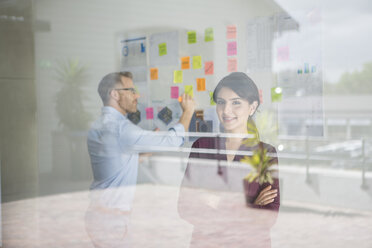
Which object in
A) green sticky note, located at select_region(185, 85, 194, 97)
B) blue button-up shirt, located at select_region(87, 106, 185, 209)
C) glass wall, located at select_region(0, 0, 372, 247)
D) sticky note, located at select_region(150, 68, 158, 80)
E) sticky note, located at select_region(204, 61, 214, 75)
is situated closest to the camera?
glass wall, located at select_region(0, 0, 372, 247)

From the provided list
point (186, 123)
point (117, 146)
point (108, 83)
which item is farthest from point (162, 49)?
point (117, 146)

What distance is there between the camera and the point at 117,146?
146 inches

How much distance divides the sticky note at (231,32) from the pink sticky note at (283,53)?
0.31m

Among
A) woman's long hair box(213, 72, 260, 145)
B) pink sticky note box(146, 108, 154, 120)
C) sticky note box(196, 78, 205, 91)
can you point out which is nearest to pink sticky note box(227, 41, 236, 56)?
woman's long hair box(213, 72, 260, 145)

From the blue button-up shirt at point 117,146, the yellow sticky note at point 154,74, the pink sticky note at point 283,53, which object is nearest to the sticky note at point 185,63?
the yellow sticky note at point 154,74

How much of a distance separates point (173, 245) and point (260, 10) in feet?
6.26

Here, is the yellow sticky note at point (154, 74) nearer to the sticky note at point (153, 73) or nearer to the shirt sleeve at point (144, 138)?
the sticky note at point (153, 73)

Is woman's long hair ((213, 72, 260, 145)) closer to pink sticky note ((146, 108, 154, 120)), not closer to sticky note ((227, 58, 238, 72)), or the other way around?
sticky note ((227, 58, 238, 72))

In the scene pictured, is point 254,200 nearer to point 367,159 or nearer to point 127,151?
point 367,159

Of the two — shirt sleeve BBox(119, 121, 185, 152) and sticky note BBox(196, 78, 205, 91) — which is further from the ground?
sticky note BBox(196, 78, 205, 91)

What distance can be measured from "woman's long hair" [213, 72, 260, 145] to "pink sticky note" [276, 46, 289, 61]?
22 cm

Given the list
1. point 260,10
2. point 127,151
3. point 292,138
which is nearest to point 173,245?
point 127,151

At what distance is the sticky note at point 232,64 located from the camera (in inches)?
118

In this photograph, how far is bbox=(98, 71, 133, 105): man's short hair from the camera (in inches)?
148
